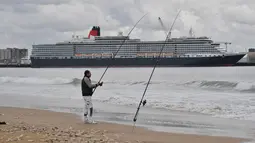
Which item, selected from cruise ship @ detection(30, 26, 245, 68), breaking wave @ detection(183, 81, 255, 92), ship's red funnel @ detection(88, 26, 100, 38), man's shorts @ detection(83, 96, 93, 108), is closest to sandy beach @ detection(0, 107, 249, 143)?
man's shorts @ detection(83, 96, 93, 108)

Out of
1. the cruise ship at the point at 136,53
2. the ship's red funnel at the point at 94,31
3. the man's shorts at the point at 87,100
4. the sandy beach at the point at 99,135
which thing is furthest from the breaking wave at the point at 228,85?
the ship's red funnel at the point at 94,31

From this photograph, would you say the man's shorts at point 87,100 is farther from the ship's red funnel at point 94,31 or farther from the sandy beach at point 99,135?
the ship's red funnel at point 94,31

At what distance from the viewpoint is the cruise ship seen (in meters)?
92.8

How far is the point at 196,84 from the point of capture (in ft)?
106

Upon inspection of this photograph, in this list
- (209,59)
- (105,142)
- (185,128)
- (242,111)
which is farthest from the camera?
(209,59)

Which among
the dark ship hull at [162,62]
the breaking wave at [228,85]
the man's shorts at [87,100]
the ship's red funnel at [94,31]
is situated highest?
the ship's red funnel at [94,31]

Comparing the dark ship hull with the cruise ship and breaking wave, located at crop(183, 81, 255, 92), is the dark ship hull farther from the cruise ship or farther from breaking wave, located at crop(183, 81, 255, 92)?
breaking wave, located at crop(183, 81, 255, 92)

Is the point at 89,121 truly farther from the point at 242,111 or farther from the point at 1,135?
the point at 242,111

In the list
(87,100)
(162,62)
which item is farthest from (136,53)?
(87,100)

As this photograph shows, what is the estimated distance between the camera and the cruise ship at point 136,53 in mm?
92812

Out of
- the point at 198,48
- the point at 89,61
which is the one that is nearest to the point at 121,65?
the point at 89,61

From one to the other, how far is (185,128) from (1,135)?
3.96 metres

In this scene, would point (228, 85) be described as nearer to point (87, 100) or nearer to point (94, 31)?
point (87, 100)

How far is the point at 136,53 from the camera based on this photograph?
9556 centimetres
